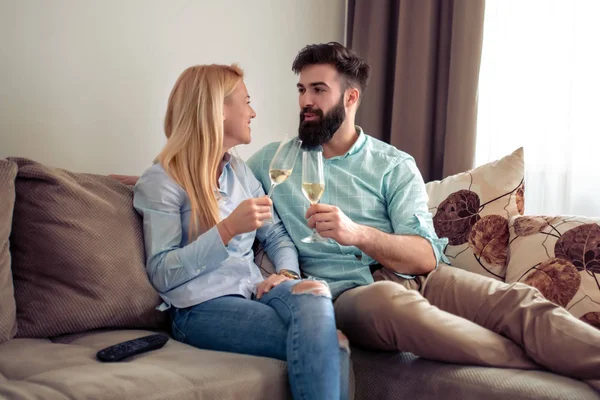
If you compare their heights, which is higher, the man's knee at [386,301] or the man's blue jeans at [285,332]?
the man's knee at [386,301]

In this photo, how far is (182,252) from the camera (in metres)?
1.63

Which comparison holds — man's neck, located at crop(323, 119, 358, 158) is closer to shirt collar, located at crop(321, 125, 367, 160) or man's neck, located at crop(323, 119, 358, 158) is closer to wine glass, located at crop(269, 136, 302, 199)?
shirt collar, located at crop(321, 125, 367, 160)

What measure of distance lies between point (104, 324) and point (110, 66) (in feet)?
3.40

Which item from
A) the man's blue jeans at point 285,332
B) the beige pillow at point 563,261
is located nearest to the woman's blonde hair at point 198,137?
the man's blue jeans at point 285,332

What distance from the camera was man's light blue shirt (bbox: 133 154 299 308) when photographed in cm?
162

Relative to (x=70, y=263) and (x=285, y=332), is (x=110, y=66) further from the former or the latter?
(x=285, y=332)

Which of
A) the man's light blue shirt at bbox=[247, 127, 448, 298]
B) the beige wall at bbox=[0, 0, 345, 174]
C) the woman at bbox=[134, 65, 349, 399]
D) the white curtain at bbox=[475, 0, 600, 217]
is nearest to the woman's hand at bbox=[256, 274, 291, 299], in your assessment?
the woman at bbox=[134, 65, 349, 399]

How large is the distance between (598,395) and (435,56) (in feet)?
6.35

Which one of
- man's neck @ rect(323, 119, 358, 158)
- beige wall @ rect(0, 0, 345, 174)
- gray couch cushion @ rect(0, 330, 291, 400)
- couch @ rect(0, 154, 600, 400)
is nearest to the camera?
gray couch cushion @ rect(0, 330, 291, 400)

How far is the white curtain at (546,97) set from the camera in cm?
248

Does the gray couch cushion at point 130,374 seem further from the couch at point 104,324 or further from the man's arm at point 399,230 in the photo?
the man's arm at point 399,230

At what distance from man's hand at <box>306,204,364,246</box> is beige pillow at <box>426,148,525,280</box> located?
603mm

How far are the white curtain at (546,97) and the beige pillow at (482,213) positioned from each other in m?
0.38

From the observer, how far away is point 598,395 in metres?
1.35
